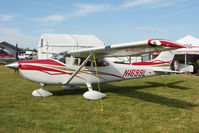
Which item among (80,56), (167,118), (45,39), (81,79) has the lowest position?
(167,118)

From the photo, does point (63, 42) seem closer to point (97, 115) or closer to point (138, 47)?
point (138, 47)

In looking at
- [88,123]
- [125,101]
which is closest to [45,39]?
[125,101]

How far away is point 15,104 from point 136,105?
3974 millimetres

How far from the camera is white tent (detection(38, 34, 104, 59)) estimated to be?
88.2ft

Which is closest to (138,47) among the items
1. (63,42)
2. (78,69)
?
(78,69)

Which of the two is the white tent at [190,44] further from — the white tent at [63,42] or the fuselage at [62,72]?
the white tent at [63,42]

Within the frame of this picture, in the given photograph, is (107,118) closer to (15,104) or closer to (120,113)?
(120,113)

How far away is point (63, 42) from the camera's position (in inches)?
1092

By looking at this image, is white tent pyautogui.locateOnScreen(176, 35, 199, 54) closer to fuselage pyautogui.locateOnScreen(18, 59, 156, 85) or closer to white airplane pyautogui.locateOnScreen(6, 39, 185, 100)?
white airplane pyautogui.locateOnScreen(6, 39, 185, 100)

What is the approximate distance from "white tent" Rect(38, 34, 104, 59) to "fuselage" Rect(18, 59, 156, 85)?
19274 millimetres

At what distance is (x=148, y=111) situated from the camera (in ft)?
17.4

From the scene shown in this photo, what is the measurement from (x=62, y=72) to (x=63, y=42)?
2139 cm

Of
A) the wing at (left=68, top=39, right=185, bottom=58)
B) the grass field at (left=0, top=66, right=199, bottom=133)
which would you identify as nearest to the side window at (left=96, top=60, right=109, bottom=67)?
the wing at (left=68, top=39, right=185, bottom=58)

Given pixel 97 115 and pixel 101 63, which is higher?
pixel 101 63
